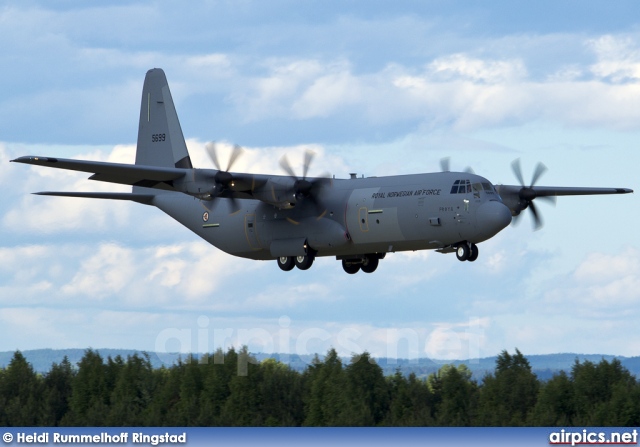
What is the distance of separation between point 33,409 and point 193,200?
2542 centimetres

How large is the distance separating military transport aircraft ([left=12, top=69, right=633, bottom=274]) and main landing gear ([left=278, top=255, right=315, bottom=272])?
0.10 feet

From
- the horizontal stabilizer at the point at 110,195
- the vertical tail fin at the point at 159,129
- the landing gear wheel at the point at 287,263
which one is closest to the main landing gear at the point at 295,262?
the landing gear wheel at the point at 287,263

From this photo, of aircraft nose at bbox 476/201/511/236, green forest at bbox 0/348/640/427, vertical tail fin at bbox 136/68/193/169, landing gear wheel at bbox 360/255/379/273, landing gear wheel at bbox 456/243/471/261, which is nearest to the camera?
aircraft nose at bbox 476/201/511/236

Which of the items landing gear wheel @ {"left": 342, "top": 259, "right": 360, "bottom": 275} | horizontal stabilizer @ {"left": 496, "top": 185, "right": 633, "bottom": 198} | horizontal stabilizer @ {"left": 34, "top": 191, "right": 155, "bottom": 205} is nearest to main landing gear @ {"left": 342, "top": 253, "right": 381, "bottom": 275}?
landing gear wheel @ {"left": 342, "top": 259, "right": 360, "bottom": 275}

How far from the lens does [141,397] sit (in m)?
63.4

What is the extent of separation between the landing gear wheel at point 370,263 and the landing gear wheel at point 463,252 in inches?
199

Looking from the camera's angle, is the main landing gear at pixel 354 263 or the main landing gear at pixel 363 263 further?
the main landing gear at pixel 363 263

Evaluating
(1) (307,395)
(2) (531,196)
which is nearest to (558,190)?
(2) (531,196)

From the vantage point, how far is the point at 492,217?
110 feet

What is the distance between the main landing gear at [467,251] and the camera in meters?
34.8

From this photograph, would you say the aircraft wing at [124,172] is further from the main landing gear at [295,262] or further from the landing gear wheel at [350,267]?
the landing gear wheel at [350,267]

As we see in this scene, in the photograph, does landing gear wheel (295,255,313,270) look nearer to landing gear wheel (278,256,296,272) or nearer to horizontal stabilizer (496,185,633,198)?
landing gear wheel (278,256,296,272)

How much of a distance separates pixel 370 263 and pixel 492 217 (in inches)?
274

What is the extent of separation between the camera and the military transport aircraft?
3441 centimetres
